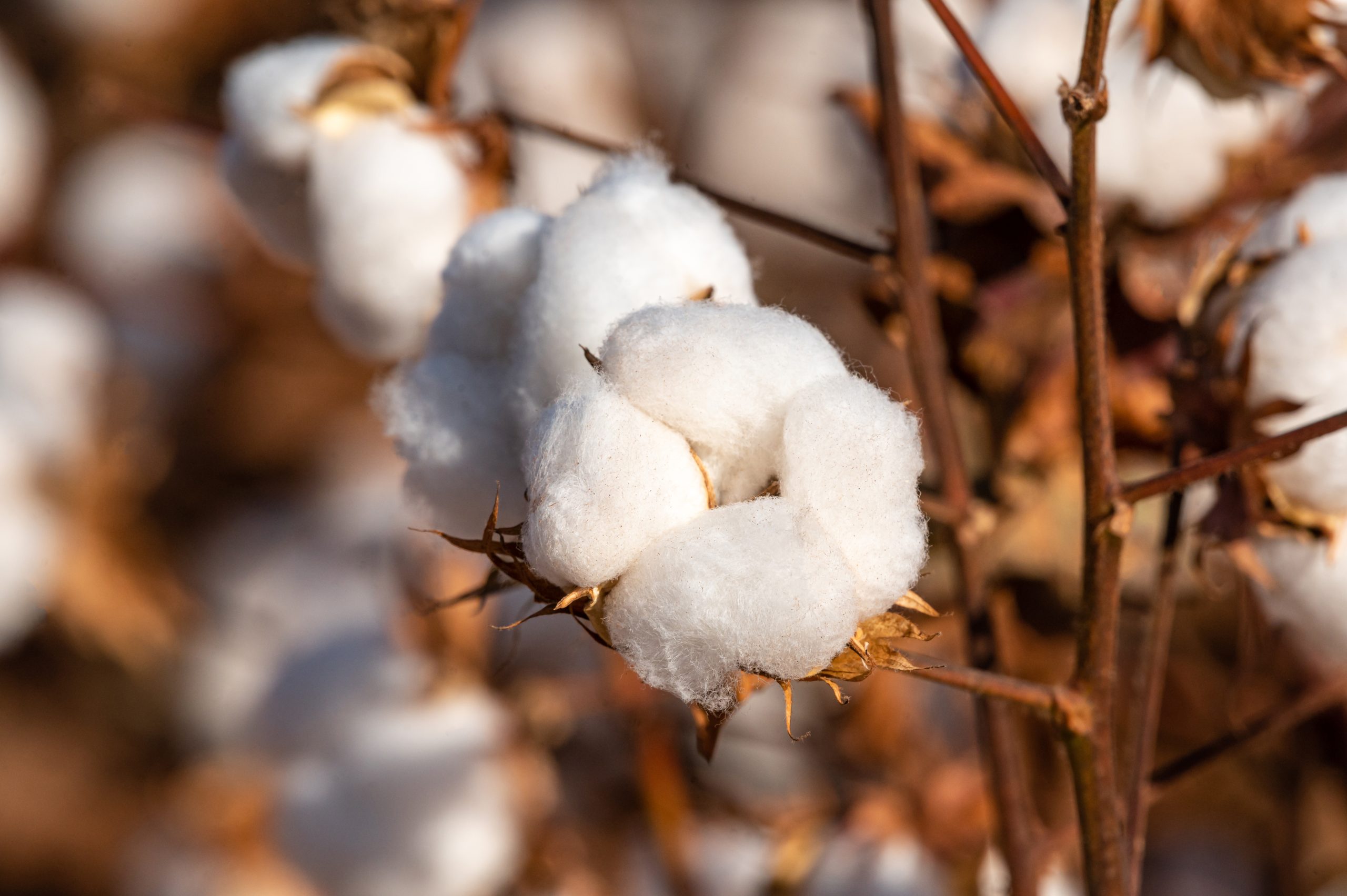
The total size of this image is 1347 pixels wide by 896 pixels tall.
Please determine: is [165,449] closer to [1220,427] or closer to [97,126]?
[97,126]

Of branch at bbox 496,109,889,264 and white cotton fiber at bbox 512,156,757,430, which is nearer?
white cotton fiber at bbox 512,156,757,430

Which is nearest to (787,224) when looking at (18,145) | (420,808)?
(420,808)

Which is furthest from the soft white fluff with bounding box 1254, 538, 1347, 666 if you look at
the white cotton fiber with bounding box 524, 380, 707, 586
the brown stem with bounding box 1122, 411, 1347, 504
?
the white cotton fiber with bounding box 524, 380, 707, 586

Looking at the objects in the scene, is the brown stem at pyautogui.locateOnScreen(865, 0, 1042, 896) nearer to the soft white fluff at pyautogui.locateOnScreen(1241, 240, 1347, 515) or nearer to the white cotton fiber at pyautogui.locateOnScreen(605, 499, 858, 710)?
the soft white fluff at pyautogui.locateOnScreen(1241, 240, 1347, 515)

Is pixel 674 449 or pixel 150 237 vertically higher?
pixel 674 449

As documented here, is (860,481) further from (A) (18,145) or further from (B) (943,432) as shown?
(A) (18,145)

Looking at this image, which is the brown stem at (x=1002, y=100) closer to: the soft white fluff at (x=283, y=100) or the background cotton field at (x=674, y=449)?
the background cotton field at (x=674, y=449)

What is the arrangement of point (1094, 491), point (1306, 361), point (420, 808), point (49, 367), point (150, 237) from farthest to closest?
point (150, 237) < point (49, 367) < point (420, 808) < point (1306, 361) < point (1094, 491)

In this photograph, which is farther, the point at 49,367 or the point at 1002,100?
the point at 49,367
